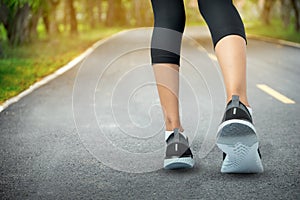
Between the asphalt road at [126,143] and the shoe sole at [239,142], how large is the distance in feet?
0.35

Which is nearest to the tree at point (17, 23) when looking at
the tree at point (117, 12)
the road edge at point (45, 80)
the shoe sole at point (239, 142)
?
the road edge at point (45, 80)

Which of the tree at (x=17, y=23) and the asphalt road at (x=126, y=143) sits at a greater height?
the asphalt road at (x=126, y=143)

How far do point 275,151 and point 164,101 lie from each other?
831mm

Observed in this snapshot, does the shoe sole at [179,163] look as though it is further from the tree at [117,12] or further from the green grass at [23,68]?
the tree at [117,12]

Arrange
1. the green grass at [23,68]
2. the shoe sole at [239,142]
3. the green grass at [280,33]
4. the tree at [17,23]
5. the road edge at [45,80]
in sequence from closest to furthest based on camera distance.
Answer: the shoe sole at [239,142] < the road edge at [45,80] < the green grass at [23,68] < the tree at [17,23] < the green grass at [280,33]

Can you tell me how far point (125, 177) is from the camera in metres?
2.81

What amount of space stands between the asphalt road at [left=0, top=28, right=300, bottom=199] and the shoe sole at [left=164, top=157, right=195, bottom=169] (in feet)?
0.12

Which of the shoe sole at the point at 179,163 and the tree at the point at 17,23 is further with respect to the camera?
the tree at the point at 17,23

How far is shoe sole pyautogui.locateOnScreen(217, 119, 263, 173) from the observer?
99.0 inches

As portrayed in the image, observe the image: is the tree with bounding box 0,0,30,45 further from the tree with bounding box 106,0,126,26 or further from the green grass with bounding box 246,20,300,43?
the tree with bounding box 106,0,126,26

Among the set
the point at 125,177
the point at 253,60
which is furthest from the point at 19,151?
the point at 253,60

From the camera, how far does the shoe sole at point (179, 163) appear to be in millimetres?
2857

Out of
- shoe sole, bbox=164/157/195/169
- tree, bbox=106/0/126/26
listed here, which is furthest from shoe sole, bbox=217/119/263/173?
tree, bbox=106/0/126/26

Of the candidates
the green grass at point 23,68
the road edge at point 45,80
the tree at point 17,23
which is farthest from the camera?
the tree at point 17,23
